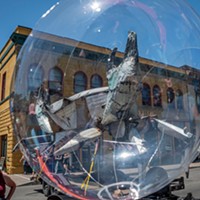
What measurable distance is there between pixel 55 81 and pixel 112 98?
2.37 ft

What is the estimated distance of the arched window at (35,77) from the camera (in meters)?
3.38

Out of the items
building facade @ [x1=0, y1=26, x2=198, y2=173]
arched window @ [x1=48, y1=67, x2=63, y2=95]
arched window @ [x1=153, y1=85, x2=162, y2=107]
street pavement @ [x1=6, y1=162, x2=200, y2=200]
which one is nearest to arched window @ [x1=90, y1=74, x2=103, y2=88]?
building facade @ [x1=0, y1=26, x2=198, y2=173]

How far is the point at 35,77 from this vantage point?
3459 mm

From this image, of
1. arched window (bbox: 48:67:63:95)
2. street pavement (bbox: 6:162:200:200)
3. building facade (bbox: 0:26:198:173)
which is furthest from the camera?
street pavement (bbox: 6:162:200:200)

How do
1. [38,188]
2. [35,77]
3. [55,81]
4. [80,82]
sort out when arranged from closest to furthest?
[80,82]
[55,81]
[35,77]
[38,188]

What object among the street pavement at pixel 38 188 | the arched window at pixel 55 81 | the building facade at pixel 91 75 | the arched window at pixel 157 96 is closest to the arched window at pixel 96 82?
the building facade at pixel 91 75

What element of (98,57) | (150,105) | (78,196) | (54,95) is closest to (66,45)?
(98,57)

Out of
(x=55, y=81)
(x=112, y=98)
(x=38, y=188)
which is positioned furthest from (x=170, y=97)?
(x=38, y=188)

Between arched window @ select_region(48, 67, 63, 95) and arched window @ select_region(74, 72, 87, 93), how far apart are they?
0.20 m

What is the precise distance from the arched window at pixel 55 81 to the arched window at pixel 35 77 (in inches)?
5.7

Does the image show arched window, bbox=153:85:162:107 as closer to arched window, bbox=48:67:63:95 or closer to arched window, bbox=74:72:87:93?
arched window, bbox=74:72:87:93

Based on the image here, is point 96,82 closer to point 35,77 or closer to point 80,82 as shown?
point 80,82

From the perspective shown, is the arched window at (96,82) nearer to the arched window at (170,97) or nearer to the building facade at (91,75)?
the building facade at (91,75)

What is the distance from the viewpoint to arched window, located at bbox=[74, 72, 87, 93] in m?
3.02
